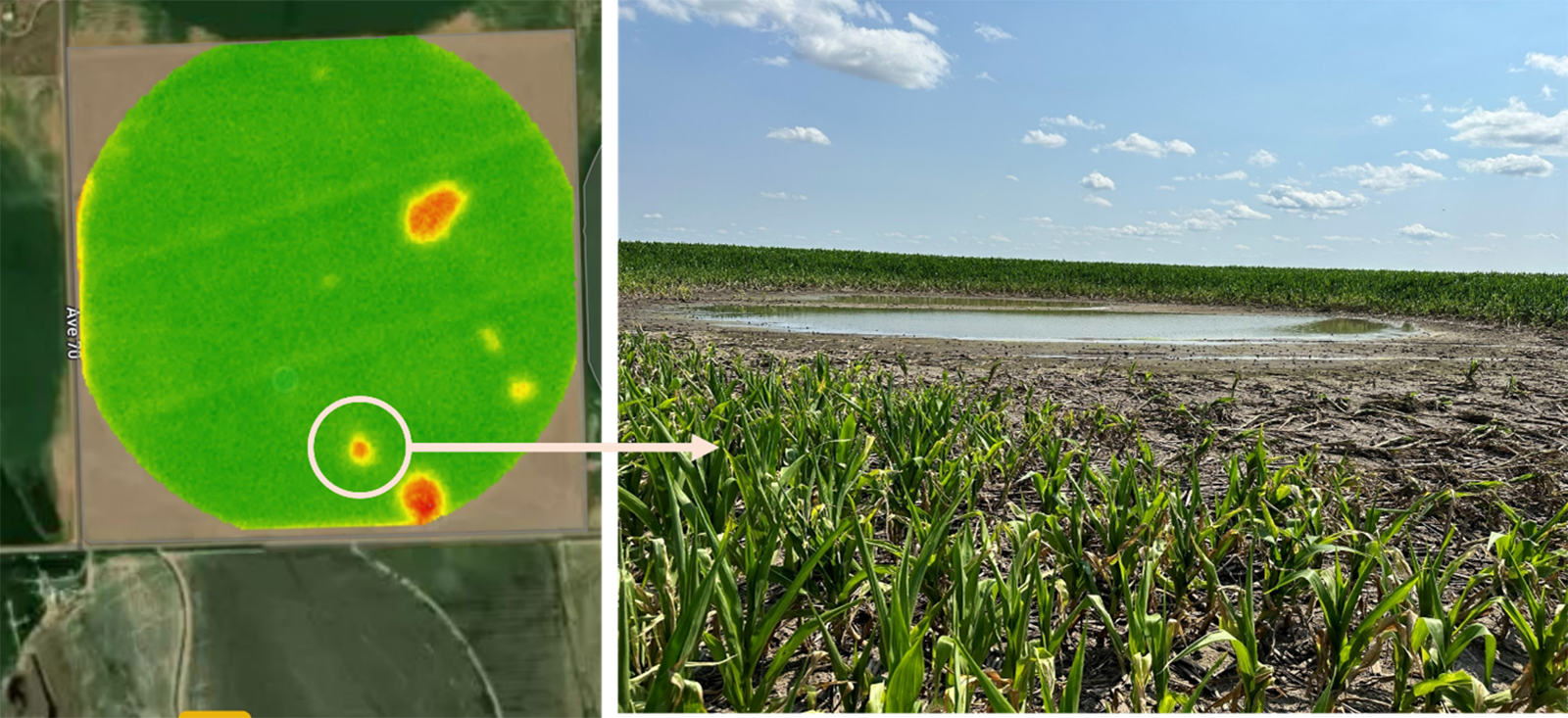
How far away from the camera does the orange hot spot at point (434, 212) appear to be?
94cm

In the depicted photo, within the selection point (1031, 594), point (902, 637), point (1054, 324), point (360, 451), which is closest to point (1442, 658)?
point (1031, 594)

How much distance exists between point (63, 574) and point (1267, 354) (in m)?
9.90

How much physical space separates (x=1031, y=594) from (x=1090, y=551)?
0.89 m

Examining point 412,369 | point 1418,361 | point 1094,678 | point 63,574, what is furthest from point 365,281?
point 1418,361

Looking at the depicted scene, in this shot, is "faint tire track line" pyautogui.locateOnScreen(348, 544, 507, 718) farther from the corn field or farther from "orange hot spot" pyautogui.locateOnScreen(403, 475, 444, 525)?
the corn field

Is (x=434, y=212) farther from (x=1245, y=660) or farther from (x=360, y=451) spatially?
(x=1245, y=660)

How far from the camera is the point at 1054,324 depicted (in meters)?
13.3

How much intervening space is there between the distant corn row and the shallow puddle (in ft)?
9.11

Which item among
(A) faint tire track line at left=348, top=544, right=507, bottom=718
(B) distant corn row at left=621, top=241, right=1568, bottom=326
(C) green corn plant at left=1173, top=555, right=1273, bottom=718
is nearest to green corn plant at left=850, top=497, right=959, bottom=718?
(C) green corn plant at left=1173, top=555, right=1273, bottom=718

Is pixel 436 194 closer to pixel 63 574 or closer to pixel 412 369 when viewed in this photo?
pixel 412 369

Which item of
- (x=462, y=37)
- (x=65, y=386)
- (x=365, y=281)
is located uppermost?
(x=462, y=37)

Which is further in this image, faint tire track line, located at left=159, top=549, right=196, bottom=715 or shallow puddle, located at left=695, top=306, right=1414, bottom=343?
shallow puddle, located at left=695, top=306, right=1414, bottom=343

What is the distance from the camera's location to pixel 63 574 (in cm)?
95

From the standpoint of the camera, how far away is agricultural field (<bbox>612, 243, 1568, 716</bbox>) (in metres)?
1.54
